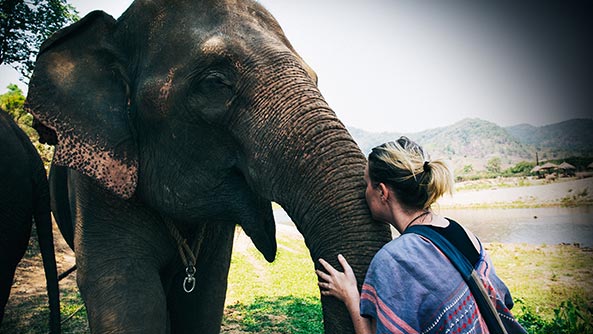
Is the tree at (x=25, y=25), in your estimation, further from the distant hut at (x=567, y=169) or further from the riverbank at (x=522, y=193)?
the distant hut at (x=567, y=169)

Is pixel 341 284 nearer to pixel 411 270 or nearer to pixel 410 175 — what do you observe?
pixel 411 270

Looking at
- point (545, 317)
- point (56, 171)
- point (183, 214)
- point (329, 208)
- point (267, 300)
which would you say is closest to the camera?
point (329, 208)

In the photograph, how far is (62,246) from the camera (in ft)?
36.4

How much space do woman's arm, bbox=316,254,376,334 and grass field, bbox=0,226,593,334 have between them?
444 centimetres

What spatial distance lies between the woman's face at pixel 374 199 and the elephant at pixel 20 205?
269cm

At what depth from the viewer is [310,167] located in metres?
1.78

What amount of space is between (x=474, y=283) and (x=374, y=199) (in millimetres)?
444

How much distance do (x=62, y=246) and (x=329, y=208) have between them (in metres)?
11.4

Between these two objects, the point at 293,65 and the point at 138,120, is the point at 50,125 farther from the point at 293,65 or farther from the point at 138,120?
the point at 293,65

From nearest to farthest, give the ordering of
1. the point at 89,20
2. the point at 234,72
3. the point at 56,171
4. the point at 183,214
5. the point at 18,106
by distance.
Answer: the point at 234,72, the point at 183,214, the point at 89,20, the point at 56,171, the point at 18,106

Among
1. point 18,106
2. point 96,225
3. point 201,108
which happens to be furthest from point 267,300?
point 18,106

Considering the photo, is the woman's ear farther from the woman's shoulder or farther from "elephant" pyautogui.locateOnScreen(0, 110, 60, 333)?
"elephant" pyautogui.locateOnScreen(0, 110, 60, 333)

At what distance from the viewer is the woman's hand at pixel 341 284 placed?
5.11 ft

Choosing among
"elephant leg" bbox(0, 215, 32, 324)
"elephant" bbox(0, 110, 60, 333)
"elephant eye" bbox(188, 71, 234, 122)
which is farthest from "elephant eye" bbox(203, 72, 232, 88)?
"elephant leg" bbox(0, 215, 32, 324)
